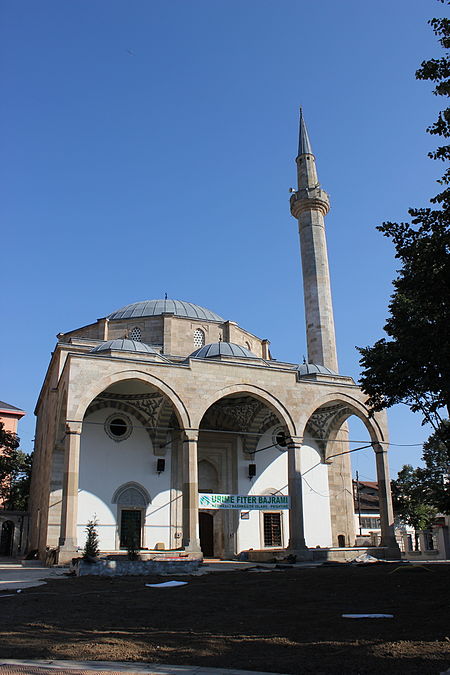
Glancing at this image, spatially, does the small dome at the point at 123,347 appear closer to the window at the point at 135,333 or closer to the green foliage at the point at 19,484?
the window at the point at 135,333

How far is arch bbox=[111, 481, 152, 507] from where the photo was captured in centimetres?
1973

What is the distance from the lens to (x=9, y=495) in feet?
112

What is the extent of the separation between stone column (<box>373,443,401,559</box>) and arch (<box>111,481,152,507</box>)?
7.58m

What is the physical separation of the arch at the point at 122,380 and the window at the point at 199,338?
6.51 m

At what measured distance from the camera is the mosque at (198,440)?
17531mm

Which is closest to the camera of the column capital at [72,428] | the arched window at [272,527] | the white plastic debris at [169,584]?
the white plastic debris at [169,584]

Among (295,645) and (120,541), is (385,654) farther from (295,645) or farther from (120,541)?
(120,541)

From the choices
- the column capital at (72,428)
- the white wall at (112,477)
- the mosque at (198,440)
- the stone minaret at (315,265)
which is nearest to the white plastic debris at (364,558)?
the mosque at (198,440)

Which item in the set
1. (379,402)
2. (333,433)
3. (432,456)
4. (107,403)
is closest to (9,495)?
(107,403)

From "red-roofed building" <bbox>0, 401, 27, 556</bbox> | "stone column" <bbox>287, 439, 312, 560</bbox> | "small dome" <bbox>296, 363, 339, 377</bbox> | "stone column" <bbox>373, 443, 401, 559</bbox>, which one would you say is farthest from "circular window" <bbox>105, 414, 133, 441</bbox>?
"red-roofed building" <bbox>0, 401, 27, 556</bbox>

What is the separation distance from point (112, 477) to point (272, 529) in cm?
621

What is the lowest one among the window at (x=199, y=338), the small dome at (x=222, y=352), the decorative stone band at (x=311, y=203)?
the small dome at (x=222, y=352)

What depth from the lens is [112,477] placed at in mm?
19797

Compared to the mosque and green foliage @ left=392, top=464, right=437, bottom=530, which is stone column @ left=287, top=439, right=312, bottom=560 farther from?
green foliage @ left=392, top=464, right=437, bottom=530
